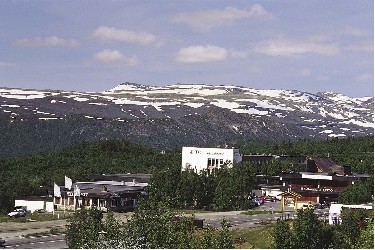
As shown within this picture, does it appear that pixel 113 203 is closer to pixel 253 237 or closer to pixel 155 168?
pixel 155 168

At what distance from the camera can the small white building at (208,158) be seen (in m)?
49.8

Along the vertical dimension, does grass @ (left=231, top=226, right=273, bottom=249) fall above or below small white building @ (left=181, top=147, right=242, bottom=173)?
below

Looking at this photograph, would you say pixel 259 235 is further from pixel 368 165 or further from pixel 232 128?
pixel 232 128

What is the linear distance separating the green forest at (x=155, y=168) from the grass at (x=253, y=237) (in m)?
2.62

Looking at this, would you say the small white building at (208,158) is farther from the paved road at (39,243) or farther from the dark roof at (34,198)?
the paved road at (39,243)

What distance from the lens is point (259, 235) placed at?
968 inches

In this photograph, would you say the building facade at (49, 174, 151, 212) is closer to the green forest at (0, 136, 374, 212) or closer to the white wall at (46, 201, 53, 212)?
the white wall at (46, 201, 53, 212)

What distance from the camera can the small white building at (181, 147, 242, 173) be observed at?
49812 millimetres

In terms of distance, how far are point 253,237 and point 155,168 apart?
16855mm

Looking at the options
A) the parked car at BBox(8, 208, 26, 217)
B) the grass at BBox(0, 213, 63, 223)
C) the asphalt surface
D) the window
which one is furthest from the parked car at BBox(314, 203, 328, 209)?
the parked car at BBox(8, 208, 26, 217)

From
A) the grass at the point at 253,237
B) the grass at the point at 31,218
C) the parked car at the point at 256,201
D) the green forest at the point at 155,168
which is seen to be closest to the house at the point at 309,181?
the green forest at the point at 155,168

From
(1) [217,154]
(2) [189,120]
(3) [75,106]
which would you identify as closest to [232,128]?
(2) [189,120]

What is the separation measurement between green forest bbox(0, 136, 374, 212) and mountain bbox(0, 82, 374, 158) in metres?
32.5

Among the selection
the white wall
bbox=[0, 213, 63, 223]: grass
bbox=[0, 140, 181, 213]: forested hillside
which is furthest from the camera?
bbox=[0, 140, 181, 213]: forested hillside
